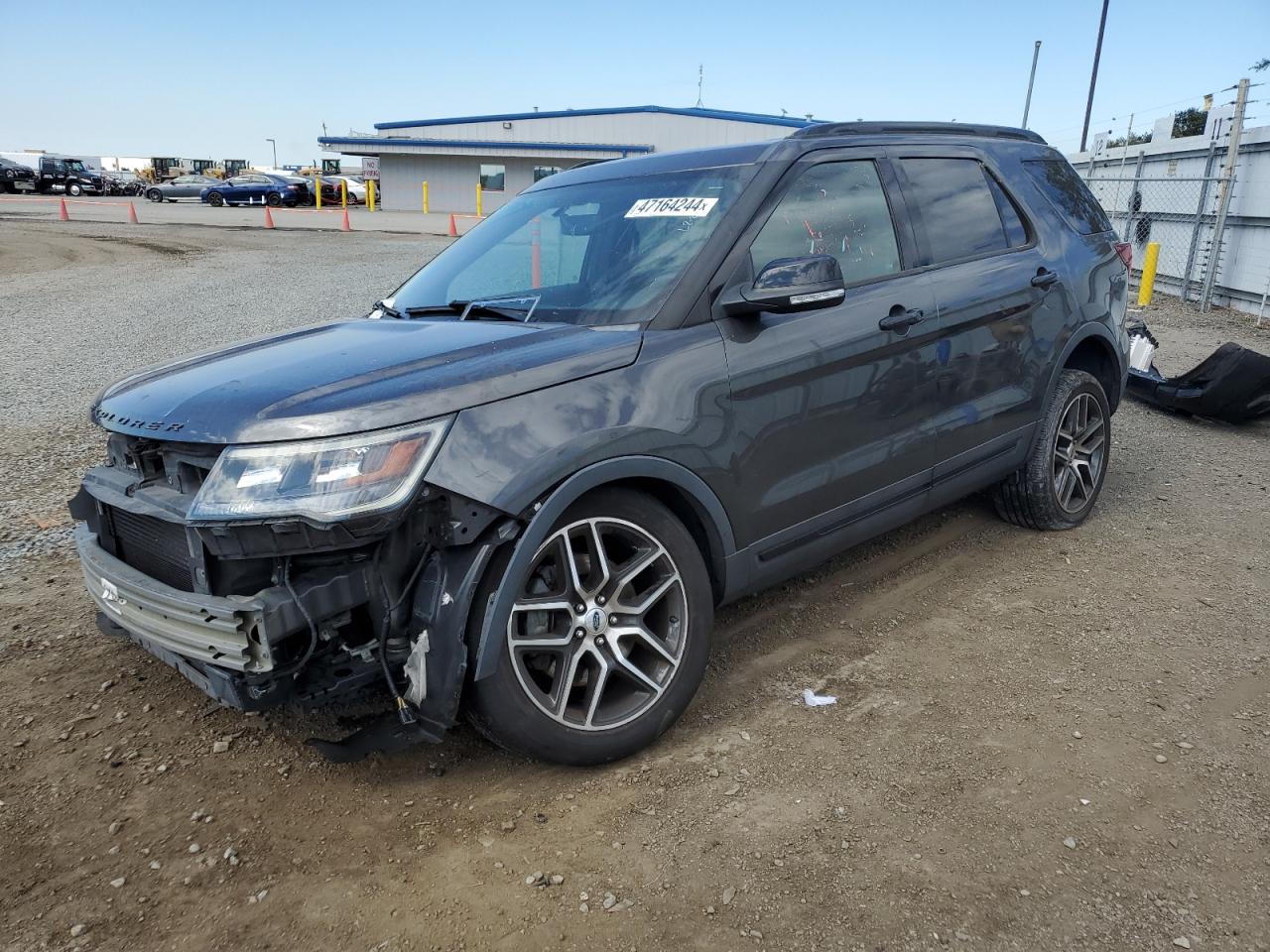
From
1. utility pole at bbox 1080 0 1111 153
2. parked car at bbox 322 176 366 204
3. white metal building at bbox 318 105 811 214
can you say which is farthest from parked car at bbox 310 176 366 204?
utility pole at bbox 1080 0 1111 153

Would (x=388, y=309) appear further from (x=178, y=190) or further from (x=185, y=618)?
(x=178, y=190)

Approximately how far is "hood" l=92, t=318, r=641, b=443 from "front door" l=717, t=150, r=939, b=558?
1.86ft

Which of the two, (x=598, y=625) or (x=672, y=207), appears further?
(x=672, y=207)

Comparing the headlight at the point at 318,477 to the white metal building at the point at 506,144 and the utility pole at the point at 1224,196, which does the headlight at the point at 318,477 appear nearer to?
the utility pole at the point at 1224,196

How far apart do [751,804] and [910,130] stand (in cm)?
304

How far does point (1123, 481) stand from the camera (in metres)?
5.97

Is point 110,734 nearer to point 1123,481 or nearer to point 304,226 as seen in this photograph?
point 1123,481

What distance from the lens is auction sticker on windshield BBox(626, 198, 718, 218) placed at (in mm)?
3432

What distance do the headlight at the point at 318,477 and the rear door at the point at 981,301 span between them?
2.40 m

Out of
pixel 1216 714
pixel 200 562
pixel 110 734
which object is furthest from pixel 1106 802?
pixel 110 734

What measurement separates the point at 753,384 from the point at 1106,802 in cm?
167

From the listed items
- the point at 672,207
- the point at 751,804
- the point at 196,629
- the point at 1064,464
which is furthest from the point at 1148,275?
the point at 196,629

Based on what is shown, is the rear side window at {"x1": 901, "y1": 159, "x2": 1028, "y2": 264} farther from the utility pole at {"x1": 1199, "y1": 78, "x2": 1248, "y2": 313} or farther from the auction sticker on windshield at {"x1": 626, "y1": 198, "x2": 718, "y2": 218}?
the utility pole at {"x1": 1199, "y1": 78, "x2": 1248, "y2": 313}

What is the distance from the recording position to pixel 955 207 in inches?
168
